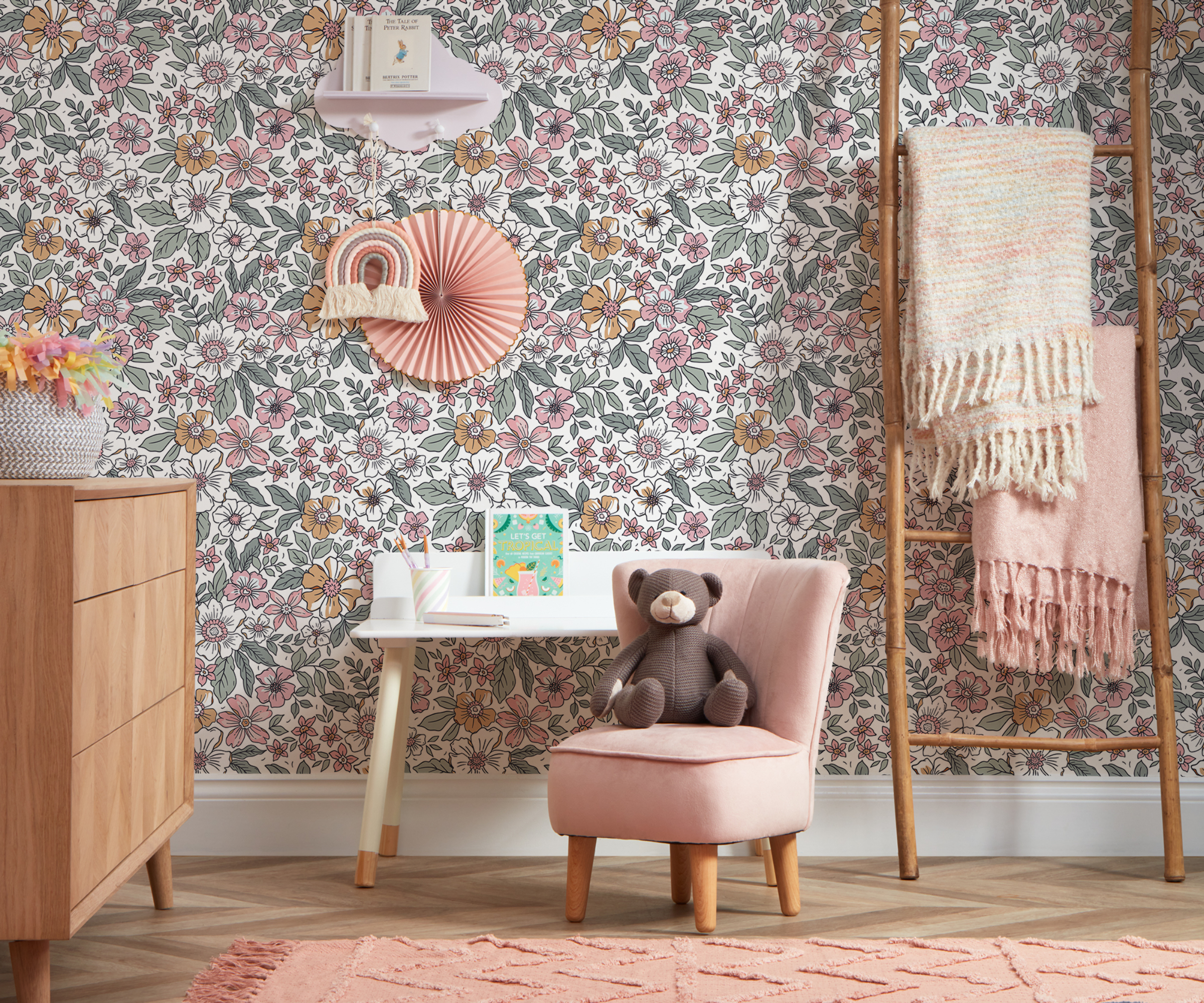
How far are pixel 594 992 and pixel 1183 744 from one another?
1703 millimetres

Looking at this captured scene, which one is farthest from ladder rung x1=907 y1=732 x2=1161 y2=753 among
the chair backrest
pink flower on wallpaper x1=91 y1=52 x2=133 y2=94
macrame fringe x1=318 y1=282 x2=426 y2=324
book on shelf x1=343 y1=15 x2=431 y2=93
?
pink flower on wallpaper x1=91 y1=52 x2=133 y2=94

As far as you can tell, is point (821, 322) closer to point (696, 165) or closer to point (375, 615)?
point (696, 165)

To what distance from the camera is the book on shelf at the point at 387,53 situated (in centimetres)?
243

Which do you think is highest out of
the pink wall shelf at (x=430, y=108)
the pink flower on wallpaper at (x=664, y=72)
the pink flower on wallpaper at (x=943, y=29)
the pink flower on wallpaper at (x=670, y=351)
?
the pink flower on wallpaper at (x=943, y=29)

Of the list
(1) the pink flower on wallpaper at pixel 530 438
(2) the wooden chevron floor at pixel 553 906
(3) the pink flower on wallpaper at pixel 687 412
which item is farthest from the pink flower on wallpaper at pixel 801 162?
(2) the wooden chevron floor at pixel 553 906

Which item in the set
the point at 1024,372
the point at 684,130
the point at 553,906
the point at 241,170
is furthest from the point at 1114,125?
the point at 553,906

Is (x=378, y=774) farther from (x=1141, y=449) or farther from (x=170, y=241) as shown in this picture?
(x=1141, y=449)

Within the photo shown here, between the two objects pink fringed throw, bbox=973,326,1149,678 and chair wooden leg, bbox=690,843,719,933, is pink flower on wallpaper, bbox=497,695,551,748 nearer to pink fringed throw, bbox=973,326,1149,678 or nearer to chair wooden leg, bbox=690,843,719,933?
chair wooden leg, bbox=690,843,719,933

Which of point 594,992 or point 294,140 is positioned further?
point 294,140

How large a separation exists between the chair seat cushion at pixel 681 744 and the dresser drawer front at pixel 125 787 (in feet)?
2.38

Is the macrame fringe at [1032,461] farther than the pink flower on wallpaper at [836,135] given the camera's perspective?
No

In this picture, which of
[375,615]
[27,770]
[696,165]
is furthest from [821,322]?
[27,770]

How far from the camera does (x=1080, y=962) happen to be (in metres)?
1.70

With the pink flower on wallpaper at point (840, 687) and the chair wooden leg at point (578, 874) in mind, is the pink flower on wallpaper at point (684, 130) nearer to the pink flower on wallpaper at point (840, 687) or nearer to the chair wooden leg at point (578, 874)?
the pink flower on wallpaper at point (840, 687)
